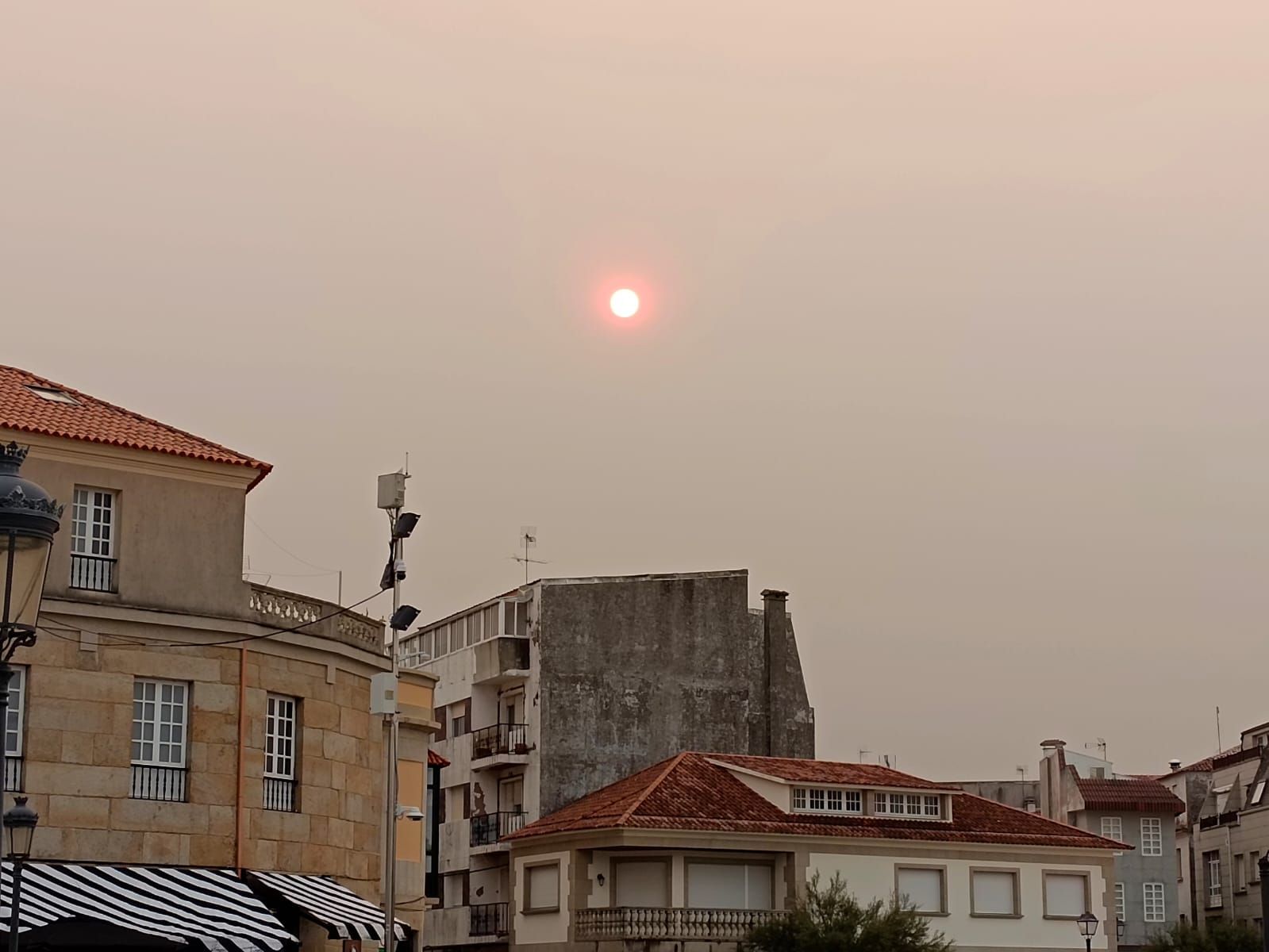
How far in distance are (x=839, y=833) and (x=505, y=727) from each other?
1345 cm

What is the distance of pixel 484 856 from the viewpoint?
58531 mm

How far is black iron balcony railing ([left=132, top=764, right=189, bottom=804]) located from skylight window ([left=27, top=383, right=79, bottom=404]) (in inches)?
256

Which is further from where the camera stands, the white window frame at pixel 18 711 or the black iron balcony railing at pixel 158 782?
the black iron balcony railing at pixel 158 782

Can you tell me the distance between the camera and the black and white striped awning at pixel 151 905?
2481cm

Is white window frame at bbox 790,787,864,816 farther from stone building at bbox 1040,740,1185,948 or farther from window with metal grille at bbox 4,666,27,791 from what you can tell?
window with metal grille at bbox 4,666,27,791

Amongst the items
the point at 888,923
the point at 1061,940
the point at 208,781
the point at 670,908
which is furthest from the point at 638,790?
the point at 208,781

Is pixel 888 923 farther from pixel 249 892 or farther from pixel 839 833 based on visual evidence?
pixel 249 892

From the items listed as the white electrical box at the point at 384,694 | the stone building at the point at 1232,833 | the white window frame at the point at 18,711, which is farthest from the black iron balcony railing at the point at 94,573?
the stone building at the point at 1232,833

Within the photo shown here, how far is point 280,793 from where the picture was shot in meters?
29.7

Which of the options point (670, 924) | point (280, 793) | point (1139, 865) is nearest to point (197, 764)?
point (280, 793)

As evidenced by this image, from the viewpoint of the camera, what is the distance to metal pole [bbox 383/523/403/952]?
28812 mm

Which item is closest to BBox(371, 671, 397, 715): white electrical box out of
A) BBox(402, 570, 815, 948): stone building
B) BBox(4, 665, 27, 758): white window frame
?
BBox(4, 665, 27, 758): white window frame

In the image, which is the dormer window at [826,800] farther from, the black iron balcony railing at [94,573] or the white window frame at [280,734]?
the black iron balcony railing at [94,573]

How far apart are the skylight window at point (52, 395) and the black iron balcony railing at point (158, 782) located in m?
6.50
